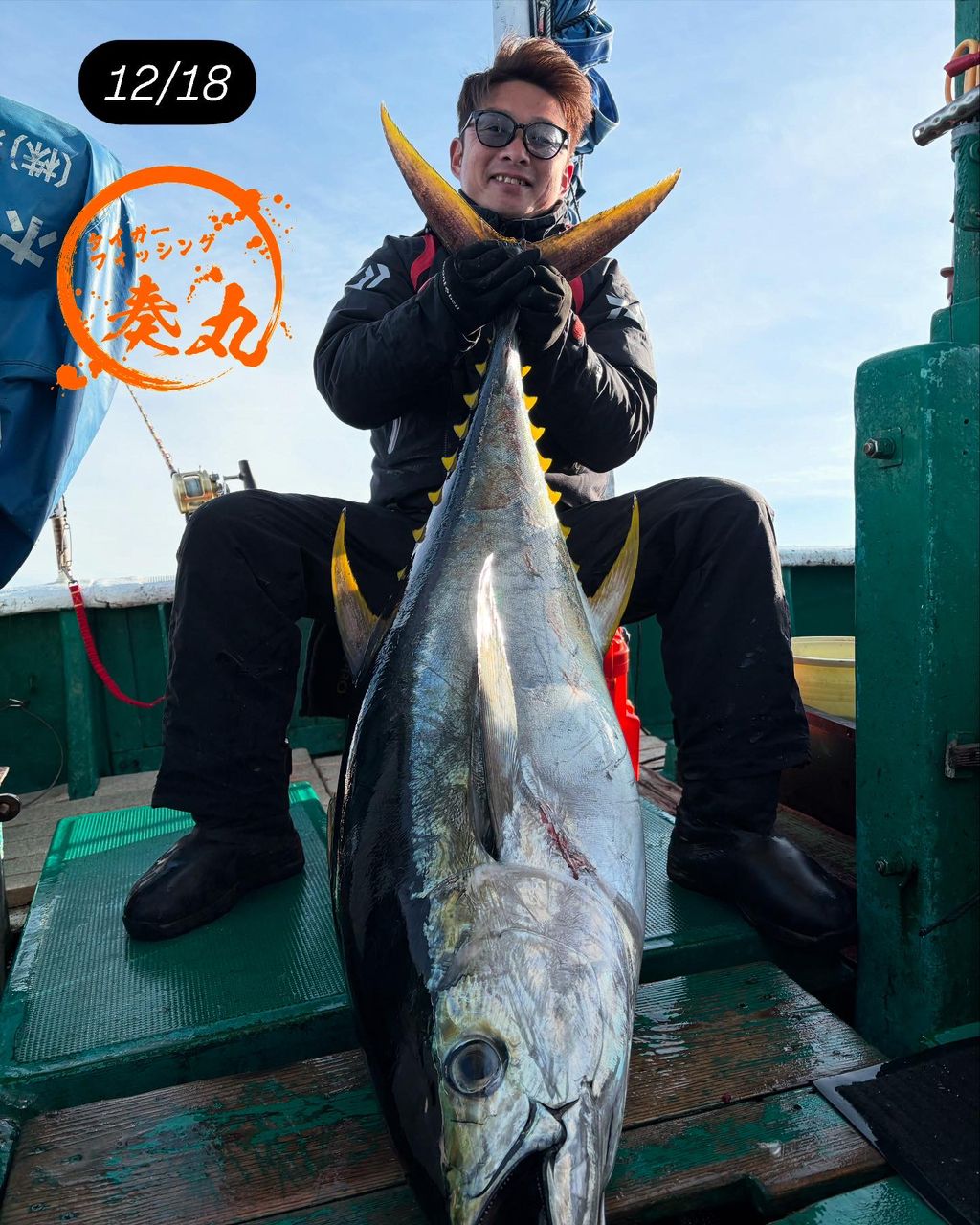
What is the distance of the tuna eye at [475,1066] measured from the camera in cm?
83

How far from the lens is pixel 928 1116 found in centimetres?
113

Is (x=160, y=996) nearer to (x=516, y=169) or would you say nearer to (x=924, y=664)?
(x=924, y=664)

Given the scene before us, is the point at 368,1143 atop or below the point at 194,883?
below

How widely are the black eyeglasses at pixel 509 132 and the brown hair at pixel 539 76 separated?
206 millimetres

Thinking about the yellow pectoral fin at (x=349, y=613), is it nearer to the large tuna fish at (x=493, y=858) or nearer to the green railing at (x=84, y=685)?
the large tuna fish at (x=493, y=858)

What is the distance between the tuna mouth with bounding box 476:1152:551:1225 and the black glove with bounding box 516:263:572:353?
1.60m

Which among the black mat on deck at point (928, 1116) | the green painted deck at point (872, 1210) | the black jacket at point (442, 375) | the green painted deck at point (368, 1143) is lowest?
the green painted deck at point (368, 1143)

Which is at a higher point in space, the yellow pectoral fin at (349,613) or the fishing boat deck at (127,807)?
the yellow pectoral fin at (349,613)

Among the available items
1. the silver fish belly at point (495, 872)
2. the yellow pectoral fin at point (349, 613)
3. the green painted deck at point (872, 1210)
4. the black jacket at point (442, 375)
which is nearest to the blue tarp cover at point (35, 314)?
the black jacket at point (442, 375)

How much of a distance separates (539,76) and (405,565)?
1635 mm

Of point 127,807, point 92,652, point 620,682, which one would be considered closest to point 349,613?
point 620,682

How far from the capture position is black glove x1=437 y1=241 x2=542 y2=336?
1774 millimetres

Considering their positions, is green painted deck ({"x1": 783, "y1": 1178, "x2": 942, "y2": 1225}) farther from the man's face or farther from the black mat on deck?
the man's face

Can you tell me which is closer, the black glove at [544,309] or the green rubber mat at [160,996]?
the green rubber mat at [160,996]
